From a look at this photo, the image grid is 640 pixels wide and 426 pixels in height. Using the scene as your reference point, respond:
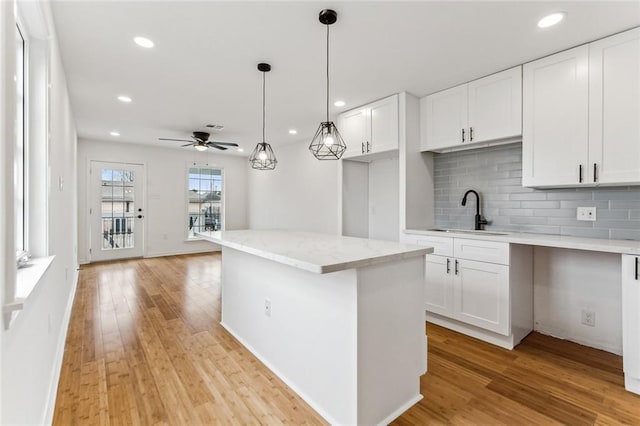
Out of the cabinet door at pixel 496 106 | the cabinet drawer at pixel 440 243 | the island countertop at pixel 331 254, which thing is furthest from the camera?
the cabinet drawer at pixel 440 243

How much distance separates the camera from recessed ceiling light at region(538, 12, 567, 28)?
6.77 feet

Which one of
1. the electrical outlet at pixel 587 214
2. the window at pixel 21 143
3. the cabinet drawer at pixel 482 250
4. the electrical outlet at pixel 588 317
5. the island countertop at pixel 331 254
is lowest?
the electrical outlet at pixel 588 317

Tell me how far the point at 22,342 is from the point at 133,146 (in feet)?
21.0

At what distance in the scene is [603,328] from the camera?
101 inches

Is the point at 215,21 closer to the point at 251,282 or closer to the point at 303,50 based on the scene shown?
the point at 303,50

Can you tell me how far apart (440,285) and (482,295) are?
0.41 meters

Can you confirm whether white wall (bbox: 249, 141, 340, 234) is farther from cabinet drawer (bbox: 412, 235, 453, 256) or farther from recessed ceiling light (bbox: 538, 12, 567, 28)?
recessed ceiling light (bbox: 538, 12, 567, 28)

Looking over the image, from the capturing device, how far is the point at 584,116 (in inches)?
95.3

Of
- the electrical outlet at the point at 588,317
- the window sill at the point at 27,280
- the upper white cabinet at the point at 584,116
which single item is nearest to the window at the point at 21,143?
the window sill at the point at 27,280

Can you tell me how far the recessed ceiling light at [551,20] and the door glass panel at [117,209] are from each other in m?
7.28

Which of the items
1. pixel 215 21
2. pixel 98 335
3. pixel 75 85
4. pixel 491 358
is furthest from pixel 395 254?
pixel 75 85

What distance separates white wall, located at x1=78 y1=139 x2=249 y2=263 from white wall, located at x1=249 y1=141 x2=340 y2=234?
1.50 meters

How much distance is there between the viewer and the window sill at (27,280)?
0.95m

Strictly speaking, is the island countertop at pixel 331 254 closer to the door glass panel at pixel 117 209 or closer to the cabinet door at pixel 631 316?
the cabinet door at pixel 631 316
